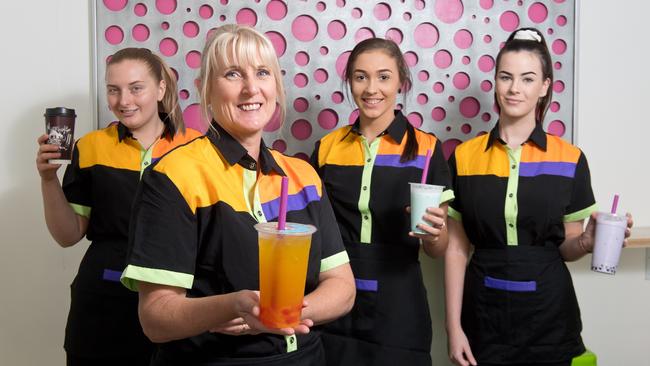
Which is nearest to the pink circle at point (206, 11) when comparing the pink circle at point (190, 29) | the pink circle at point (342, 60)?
the pink circle at point (190, 29)

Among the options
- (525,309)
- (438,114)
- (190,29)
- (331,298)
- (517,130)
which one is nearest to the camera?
(331,298)

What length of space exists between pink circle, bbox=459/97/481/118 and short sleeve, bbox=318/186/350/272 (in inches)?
49.6

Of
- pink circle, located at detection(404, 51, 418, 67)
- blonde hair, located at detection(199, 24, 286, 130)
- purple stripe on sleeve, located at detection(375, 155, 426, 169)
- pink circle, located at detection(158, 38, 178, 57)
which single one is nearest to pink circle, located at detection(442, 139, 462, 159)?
pink circle, located at detection(404, 51, 418, 67)

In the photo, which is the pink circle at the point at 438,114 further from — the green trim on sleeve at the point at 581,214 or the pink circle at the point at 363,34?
the green trim on sleeve at the point at 581,214

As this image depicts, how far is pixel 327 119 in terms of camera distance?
2.33 meters

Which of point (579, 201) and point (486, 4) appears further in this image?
point (486, 4)

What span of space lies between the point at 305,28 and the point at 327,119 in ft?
1.25

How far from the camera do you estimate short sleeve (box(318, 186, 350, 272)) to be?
4.17 ft

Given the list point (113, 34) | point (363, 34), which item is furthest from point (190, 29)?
point (363, 34)

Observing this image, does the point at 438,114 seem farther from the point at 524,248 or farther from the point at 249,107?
the point at 249,107

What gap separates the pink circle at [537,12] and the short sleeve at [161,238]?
1.86 metres

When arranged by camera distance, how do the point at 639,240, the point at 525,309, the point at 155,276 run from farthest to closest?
the point at 639,240
the point at 525,309
the point at 155,276

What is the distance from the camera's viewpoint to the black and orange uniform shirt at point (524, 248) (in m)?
1.77

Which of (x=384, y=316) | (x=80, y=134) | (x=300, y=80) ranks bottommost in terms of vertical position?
(x=384, y=316)
